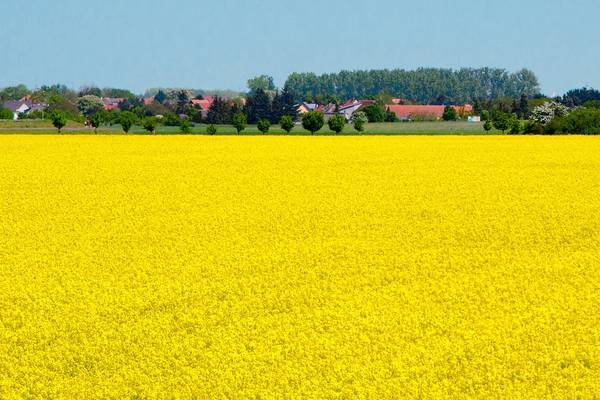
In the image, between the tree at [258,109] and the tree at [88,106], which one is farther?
the tree at [88,106]

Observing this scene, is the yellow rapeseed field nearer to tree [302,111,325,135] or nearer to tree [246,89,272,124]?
tree [302,111,325,135]

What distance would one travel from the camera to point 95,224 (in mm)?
→ 16500

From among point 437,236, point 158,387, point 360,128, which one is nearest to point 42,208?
point 437,236

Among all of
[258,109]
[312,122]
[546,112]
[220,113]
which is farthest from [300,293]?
[258,109]

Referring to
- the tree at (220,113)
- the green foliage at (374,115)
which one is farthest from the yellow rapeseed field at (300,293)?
the green foliage at (374,115)

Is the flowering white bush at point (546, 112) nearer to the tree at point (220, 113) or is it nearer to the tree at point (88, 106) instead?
the tree at point (220, 113)

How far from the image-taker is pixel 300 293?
10266mm

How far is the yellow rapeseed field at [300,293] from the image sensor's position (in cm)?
734

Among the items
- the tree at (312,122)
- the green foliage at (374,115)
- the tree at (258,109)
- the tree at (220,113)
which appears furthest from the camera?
the green foliage at (374,115)

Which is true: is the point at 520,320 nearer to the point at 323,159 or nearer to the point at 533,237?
the point at 533,237

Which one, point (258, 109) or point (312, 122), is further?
point (258, 109)

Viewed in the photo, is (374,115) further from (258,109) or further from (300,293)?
(300,293)

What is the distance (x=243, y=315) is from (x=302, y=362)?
185 cm

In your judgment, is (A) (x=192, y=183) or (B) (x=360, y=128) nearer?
(A) (x=192, y=183)
